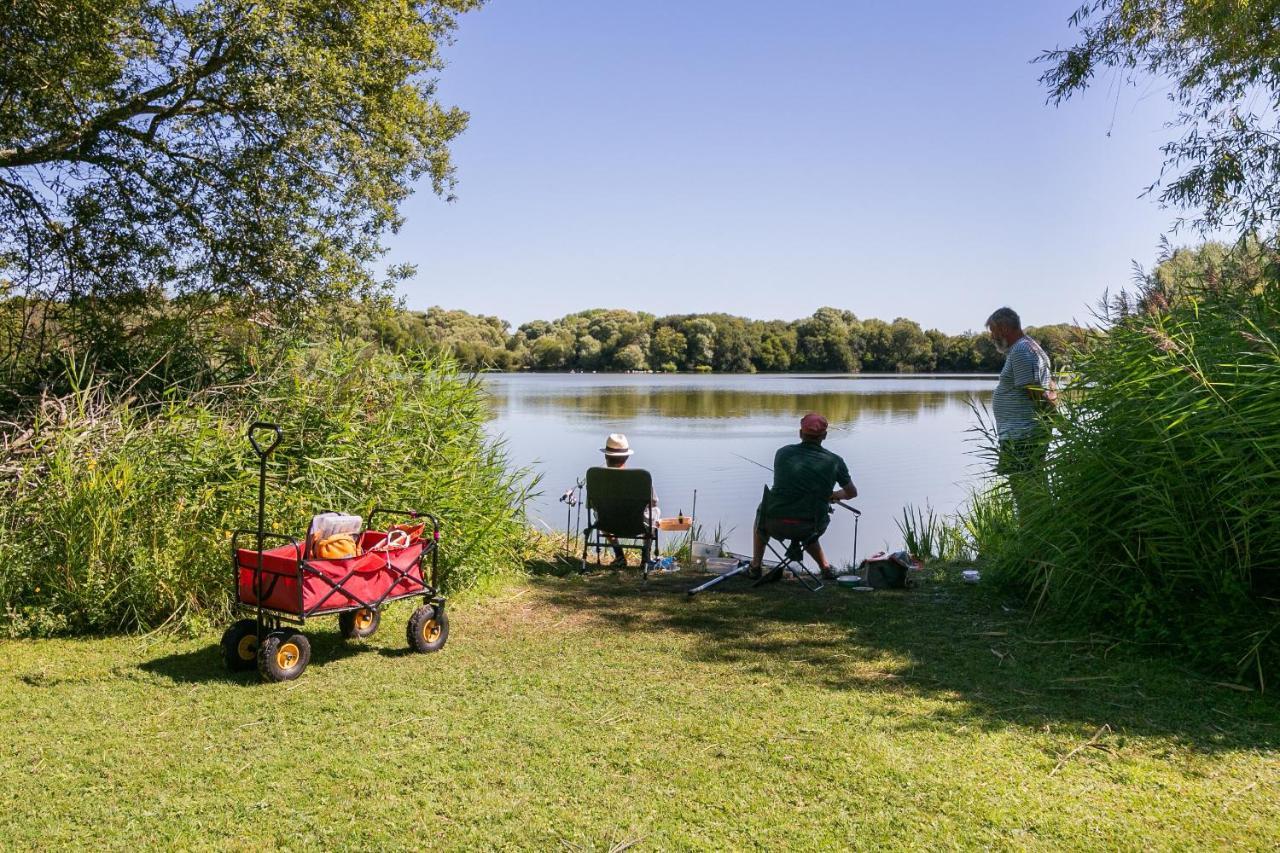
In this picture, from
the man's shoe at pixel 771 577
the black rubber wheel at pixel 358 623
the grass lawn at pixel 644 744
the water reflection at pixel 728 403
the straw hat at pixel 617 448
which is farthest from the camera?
the water reflection at pixel 728 403

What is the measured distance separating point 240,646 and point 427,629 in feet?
2.78

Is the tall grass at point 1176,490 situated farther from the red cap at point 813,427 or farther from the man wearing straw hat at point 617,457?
the man wearing straw hat at point 617,457

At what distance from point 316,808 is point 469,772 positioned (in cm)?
49

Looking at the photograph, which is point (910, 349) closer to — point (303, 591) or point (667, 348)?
point (667, 348)

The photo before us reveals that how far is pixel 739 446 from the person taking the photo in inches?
794

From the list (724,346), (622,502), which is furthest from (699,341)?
(622,502)

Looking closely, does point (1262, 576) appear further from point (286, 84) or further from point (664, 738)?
point (286, 84)

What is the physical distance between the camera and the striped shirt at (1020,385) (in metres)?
5.64

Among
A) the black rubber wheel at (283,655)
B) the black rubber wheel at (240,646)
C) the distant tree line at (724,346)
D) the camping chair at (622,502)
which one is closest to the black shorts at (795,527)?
the camping chair at (622,502)

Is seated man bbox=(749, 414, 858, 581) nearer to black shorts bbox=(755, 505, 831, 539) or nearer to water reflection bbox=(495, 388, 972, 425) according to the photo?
black shorts bbox=(755, 505, 831, 539)

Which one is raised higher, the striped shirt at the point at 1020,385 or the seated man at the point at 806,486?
the striped shirt at the point at 1020,385

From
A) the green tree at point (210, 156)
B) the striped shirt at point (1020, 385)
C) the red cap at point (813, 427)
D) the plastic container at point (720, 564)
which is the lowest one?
the plastic container at point (720, 564)

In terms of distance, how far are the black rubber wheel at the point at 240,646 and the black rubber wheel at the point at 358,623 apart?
1.73 feet

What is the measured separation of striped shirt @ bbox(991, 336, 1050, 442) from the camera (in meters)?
5.64
